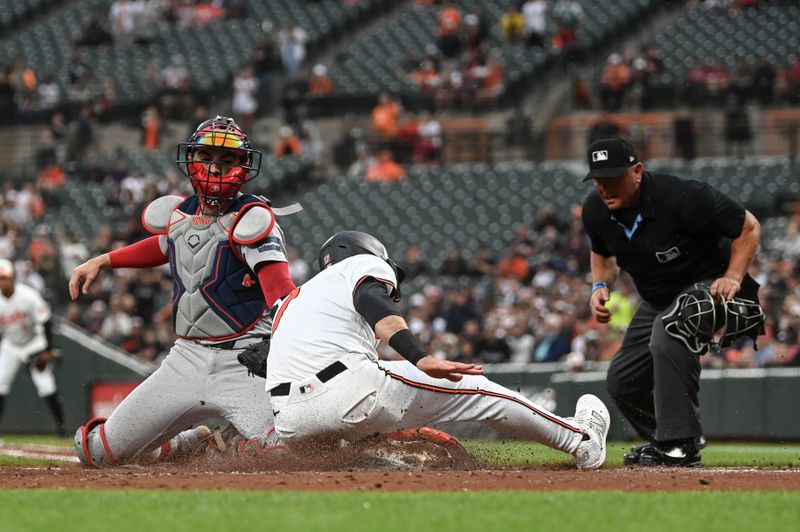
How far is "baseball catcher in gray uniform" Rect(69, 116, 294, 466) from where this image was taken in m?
7.65

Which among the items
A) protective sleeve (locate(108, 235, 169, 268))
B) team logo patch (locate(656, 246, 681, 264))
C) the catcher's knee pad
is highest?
protective sleeve (locate(108, 235, 169, 268))

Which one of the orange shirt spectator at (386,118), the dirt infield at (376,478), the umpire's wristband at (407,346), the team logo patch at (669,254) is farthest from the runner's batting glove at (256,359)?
the orange shirt spectator at (386,118)

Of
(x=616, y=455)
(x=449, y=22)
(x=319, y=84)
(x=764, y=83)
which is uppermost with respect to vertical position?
(x=449, y=22)

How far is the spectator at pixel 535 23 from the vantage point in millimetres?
Answer: 23500

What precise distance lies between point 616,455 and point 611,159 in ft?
9.40

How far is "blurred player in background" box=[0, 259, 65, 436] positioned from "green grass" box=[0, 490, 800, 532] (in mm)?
8721

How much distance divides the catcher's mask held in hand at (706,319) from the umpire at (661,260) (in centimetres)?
7

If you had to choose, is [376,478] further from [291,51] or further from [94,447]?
[291,51]

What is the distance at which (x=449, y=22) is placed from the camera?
951 inches

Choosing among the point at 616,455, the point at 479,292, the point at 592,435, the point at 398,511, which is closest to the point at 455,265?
the point at 479,292

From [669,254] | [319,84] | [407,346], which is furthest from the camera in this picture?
[319,84]

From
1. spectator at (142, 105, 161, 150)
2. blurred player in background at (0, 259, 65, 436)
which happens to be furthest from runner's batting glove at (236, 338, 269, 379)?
spectator at (142, 105, 161, 150)

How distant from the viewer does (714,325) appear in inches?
299

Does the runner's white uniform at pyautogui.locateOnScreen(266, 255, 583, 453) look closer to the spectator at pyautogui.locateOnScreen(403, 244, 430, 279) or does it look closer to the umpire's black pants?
the umpire's black pants
